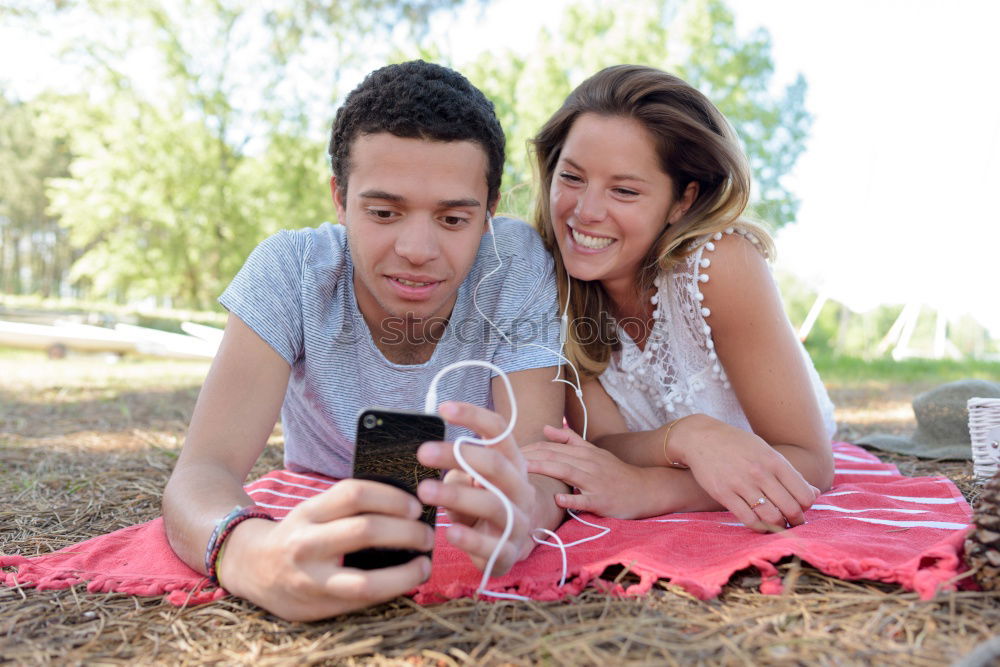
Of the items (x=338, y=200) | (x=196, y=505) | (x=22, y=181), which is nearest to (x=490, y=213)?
(x=338, y=200)

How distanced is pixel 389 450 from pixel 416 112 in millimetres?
997

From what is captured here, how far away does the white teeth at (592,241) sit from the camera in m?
→ 2.42

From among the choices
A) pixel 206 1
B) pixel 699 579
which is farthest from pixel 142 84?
pixel 699 579

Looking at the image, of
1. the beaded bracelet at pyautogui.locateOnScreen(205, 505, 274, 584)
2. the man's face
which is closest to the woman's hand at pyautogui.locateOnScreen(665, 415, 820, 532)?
the man's face

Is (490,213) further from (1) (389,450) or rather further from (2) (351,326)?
(1) (389,450)

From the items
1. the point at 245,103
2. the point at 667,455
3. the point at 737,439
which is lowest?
the point at 667,455

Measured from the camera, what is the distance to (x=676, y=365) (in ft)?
8.51

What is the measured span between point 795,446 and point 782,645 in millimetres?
1248

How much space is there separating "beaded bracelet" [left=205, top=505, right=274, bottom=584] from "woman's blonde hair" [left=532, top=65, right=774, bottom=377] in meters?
1.33

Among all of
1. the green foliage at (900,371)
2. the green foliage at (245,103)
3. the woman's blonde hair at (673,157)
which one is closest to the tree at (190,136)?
the green foliage at (245,103)

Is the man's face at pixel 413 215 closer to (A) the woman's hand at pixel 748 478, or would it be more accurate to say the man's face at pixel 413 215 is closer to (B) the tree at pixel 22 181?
(A) the woman's hand at pixel 748 478

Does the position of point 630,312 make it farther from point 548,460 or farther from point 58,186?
point 58,186

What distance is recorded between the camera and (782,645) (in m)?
1.25

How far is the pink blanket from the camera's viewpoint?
1503 mm
